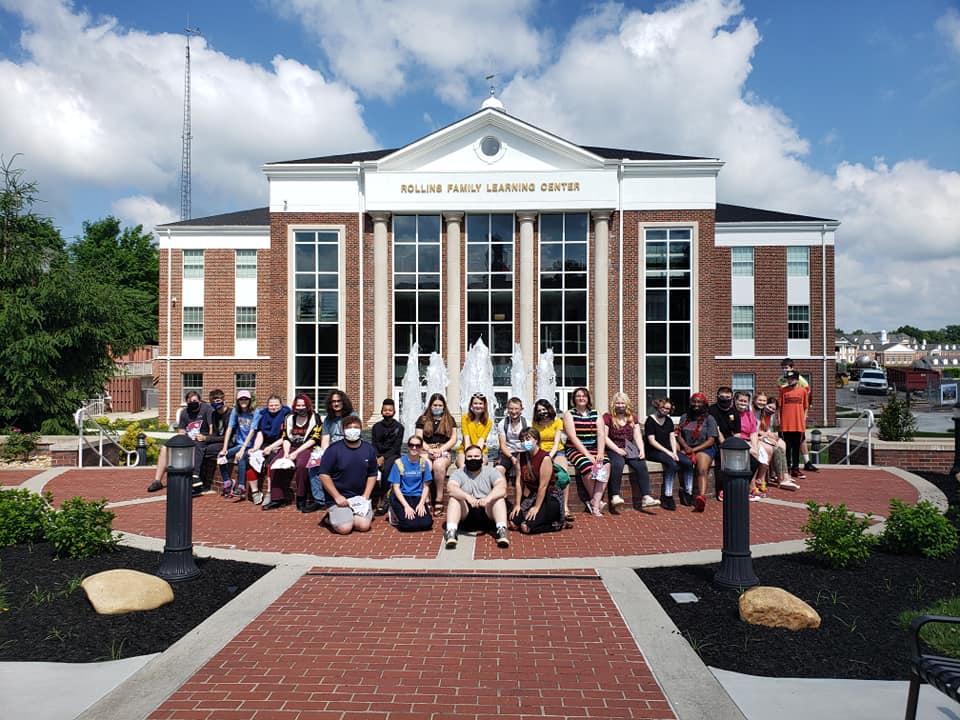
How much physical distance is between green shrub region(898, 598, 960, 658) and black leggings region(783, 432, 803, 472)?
629 cm

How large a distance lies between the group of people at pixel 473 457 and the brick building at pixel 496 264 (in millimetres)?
14386

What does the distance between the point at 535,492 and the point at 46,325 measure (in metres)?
16.0

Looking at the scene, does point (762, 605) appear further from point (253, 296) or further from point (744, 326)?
point (253, 296)

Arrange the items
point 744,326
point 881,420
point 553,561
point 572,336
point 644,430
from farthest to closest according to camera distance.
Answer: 1. point 744,326
2. point 572,336
3. point 881,420
4. point 644,430
5. point 553,561

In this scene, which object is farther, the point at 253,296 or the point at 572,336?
the point at 253,296

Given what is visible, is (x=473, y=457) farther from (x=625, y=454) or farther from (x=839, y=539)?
(x=839, y=539)

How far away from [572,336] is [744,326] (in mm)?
9270

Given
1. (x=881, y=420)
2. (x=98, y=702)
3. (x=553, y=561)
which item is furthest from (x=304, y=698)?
(x=881, y=420)

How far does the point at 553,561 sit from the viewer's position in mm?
6938

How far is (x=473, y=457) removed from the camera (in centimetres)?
770

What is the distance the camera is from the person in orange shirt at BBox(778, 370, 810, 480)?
11.4m

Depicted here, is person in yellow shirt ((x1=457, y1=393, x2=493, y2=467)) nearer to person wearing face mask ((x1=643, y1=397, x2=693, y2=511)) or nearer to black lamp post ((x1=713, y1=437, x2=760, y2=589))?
person wearing face mask ((x1=643, y1=397, x2=693, y2=511))

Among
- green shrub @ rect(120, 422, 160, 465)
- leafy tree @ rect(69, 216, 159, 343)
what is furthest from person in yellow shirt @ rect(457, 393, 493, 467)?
leafy tree @ rect(69, 216, 159, 343)

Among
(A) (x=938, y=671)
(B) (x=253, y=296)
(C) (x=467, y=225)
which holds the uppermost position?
(C) (x=467, y=225)
